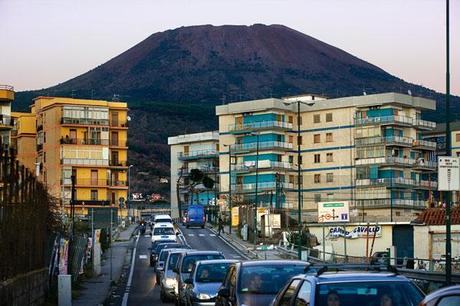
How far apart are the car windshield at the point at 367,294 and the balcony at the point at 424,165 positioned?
333 feet

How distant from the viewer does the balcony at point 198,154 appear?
150 m

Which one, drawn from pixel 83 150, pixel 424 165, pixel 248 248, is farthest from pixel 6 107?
pixel 424 165

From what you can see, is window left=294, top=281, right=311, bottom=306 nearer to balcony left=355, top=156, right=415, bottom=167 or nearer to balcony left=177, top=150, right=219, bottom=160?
balcony left=355, top=156, right=415, bottom=167

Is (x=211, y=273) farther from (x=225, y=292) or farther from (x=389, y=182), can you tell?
(x=389, y=182)

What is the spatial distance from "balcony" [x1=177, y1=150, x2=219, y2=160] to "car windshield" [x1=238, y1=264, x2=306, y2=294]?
130 metres

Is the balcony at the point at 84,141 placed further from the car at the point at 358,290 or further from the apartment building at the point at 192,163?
the car at the point at 358,290

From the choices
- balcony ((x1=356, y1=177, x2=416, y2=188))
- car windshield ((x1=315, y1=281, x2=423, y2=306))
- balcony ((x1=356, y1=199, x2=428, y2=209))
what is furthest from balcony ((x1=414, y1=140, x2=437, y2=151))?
car windshield ((x1=315, y1=281, x2=423, y2=306))

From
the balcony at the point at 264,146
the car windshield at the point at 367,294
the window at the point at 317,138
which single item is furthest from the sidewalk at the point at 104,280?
the window at the point at 317,138

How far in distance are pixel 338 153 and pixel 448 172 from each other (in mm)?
91358

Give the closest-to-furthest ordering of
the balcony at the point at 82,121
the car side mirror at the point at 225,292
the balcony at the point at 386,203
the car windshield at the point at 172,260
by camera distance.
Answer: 1. the car side mirror at the point at 225,292
2. the car windshield at the point at 172,260
3. the balcony at the point at 386,203
4. the balcony at the point at 82,121

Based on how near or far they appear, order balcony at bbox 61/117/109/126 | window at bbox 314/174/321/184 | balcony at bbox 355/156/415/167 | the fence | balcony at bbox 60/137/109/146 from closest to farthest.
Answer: the fence
balcony at bbox 355/156/415/167
balcony at bbox 61/117/109/126
balcony at bbox 60/137/109/146
window at bbox 314/174/321/184

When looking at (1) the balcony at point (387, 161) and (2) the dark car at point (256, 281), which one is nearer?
(2) the dark car at point (256, 281)

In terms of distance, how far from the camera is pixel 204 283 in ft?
82.0

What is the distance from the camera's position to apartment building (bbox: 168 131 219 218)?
146 meters
